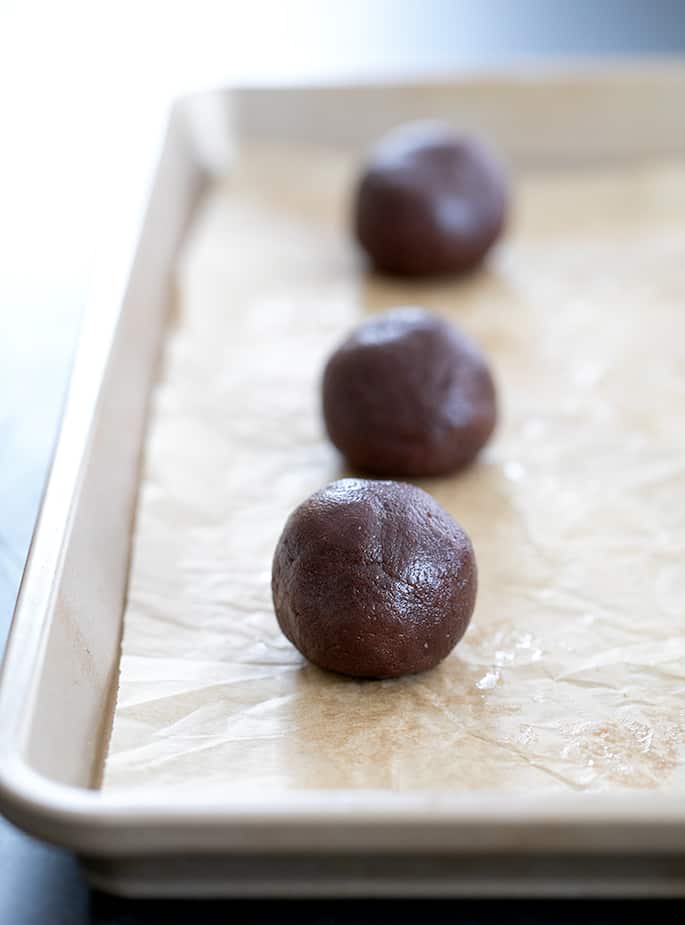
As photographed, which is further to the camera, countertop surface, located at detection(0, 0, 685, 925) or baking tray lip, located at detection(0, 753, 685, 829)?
countertop surface, located at detection(0, 0, 685, 925)

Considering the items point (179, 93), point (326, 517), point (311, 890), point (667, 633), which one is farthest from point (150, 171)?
point (311, 890)

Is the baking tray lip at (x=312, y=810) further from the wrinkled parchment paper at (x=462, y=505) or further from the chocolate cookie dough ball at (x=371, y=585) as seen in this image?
the chocolate cookie dough ball at (x=371, y=585)

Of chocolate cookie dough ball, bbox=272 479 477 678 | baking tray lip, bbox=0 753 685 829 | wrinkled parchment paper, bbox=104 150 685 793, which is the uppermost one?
baking tray lip, bbox=0 753 685 829

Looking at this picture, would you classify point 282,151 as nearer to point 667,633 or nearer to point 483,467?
point 483,467

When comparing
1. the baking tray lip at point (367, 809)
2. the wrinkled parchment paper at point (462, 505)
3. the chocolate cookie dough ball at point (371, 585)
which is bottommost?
the wrinkled parchment paper at point (462, 505)

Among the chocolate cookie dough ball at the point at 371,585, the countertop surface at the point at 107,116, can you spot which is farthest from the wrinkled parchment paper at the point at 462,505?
the countertop surface at the point at 107,116

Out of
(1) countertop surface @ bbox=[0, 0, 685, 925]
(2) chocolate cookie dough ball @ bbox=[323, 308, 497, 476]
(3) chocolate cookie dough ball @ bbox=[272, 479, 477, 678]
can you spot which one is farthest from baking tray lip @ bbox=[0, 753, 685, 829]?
(2) chocolate cookie dough ball @ bbox=[323, 308, 497, 476]

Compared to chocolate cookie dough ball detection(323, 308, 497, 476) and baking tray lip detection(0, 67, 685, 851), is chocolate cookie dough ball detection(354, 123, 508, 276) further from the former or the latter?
baking tray lip detection(0, 67, 685, 851)
